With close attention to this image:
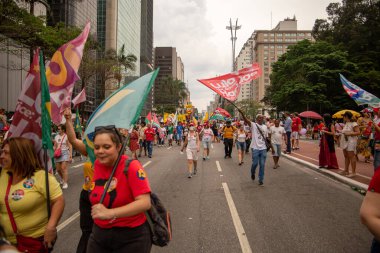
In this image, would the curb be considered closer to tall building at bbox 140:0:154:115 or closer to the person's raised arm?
the person's raised arm

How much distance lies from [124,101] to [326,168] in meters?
10.1

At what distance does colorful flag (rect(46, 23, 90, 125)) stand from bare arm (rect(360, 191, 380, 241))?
3112 mm

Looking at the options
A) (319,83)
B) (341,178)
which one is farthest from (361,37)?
(341,178)

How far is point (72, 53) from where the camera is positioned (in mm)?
3834

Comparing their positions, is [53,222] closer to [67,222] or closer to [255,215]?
[67,222]

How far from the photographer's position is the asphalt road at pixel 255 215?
4.62 m

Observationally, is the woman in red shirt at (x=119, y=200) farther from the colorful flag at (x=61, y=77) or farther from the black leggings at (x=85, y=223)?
the colorful flag at (x=61, y=77)

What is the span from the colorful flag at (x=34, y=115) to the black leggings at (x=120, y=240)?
2.95 feet

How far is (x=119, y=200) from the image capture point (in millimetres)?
2408

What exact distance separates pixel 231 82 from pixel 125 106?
23.2 ft

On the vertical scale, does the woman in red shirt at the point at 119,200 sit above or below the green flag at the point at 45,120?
below

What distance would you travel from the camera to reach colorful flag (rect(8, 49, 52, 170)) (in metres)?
2.95

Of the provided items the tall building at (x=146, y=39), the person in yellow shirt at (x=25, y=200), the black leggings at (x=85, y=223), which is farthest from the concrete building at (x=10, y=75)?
the tall building at (x=146, y=39)

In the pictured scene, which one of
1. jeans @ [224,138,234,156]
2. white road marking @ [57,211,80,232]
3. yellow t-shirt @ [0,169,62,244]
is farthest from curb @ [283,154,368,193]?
yellow t-shirt @ [0,169,62,244]
